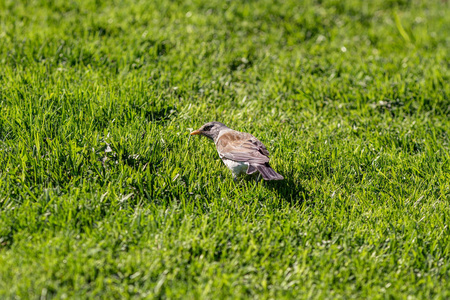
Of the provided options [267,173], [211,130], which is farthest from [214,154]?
[267,173]

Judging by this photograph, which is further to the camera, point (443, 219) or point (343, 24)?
point (343, 24)

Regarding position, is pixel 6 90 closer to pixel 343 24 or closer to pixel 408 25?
pixel 343 24

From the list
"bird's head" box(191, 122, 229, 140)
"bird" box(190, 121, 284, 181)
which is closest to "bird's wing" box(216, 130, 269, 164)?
"bird" box(190, 121, 284, 181)

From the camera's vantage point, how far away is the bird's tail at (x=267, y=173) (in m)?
4.80

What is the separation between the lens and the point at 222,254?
415cm

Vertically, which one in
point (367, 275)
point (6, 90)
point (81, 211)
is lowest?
point (367, 275)

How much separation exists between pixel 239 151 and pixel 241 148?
102 mm

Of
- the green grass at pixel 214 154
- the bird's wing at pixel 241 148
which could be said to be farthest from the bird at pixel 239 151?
the green grass at pixel 214 154

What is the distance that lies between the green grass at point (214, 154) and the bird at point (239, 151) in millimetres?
137

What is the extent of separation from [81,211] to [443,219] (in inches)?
133

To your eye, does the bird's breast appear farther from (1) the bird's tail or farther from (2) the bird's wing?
(1) the bird's tail

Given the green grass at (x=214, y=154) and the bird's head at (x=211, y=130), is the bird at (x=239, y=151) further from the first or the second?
the green grass at (x=214, y=154)

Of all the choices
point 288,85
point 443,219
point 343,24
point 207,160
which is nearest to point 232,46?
point 288,85

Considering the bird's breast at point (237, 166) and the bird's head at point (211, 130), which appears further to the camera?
the bird's head at point (211, 130)
